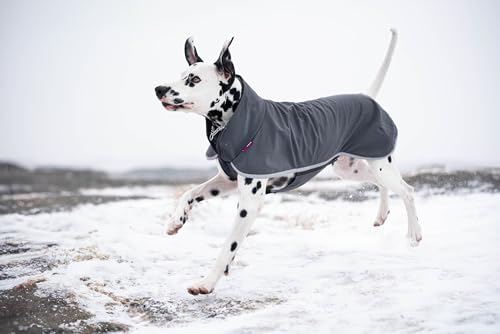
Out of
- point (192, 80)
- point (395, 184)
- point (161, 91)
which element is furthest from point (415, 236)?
point (161, 91)

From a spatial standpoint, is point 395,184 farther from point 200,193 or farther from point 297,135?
point 200,193

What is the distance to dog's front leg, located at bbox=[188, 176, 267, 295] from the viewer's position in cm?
384

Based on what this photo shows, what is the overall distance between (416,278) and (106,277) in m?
2.61

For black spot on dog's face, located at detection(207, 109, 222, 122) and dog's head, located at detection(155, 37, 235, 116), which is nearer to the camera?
dog's head, located at detection(155, 37, 235, 116)

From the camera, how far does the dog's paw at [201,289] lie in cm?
379

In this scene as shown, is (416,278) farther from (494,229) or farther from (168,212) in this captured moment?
(168,212)

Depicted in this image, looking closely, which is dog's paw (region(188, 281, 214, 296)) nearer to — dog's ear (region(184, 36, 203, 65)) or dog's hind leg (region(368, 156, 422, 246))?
dog's ear (region(184, 36, 203, 65))

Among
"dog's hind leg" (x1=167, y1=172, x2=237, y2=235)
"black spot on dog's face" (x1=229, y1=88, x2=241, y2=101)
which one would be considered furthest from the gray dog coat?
"dog's hind leg" (x1=167, y1=172, x2=237, y2=235)

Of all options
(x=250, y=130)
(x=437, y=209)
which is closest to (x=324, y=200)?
(x=437, y=209)

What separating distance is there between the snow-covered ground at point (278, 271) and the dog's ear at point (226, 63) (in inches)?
67.4

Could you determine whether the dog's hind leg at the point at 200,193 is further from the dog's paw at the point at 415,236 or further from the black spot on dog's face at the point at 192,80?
the dog's paw at the point at 415,236

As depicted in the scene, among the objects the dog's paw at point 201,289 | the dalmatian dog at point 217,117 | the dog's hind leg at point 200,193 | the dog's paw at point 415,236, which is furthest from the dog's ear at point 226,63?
the dog's paw at point 415,236

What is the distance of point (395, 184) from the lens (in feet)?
17.5

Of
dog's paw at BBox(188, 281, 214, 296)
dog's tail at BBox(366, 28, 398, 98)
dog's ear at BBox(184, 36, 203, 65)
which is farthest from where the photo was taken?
dog's tail at BBox(366, 28, 398, 98)
